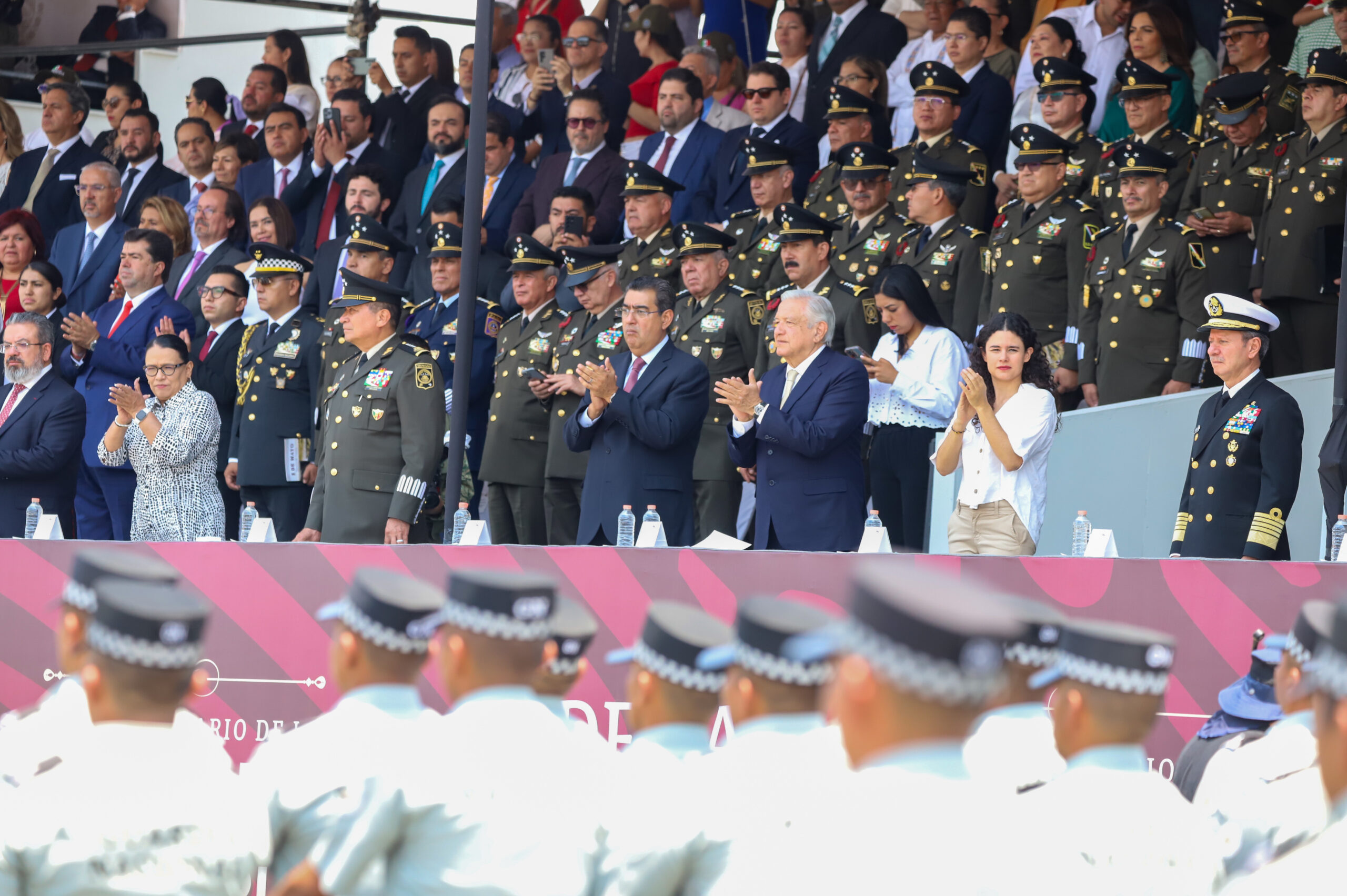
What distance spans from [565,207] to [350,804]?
6.38 metres

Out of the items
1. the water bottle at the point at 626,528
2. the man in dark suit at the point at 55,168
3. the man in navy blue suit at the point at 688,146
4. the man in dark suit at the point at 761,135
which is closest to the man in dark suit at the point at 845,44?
the man in dark suit at the point at 761,135

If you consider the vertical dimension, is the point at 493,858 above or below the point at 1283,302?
below

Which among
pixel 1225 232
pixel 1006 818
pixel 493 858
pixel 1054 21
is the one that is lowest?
pixel 493 858

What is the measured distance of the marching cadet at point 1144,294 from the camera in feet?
23.9

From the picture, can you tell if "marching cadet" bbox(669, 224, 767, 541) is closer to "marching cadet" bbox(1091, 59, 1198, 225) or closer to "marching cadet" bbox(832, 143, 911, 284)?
"marching cadet" bbox(832, 143, 911, 284)

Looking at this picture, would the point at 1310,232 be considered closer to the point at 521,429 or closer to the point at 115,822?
the point at 521,429

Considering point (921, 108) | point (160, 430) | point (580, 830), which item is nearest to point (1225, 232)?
point (921, 108)

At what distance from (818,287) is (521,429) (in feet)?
4.93

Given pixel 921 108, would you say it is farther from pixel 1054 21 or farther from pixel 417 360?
pixel 417 360

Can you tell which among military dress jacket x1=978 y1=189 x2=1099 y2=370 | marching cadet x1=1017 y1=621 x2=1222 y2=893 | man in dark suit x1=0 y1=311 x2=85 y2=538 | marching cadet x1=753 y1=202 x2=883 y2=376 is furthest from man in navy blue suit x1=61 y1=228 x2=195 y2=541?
marching cadet x1=1017 y1=621 x2=1222 y2=893

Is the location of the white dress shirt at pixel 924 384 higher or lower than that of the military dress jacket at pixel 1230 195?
lower

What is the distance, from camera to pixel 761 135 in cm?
891

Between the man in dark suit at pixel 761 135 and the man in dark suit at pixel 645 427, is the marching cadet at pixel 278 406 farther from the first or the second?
the man in dark suit at pixel 761 135

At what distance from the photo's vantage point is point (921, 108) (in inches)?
332
